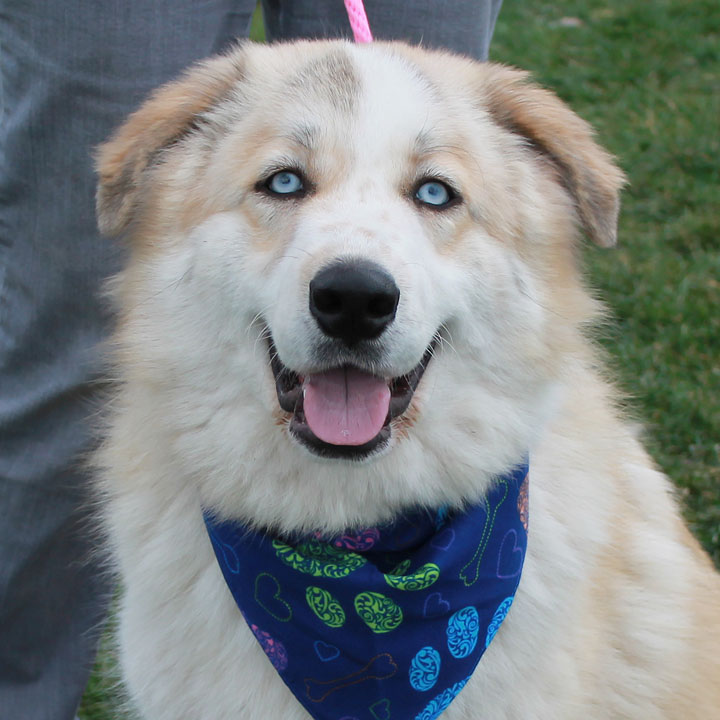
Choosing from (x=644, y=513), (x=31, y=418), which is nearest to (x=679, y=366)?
(x=644, y=513)

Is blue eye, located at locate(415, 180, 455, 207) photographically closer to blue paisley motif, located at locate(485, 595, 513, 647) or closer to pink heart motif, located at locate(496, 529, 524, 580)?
pink heart motif, located at locate(496, 529, 524, 580)

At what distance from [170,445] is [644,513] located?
1332mm

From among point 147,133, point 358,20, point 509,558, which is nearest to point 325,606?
point 509,558

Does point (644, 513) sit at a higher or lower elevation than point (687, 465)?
higher

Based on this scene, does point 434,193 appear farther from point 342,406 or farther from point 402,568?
point 402,568

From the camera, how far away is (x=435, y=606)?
95.3 inches

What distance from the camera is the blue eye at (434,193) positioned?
2412 millimetres

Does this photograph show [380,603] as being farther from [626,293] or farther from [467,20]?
[626,293]

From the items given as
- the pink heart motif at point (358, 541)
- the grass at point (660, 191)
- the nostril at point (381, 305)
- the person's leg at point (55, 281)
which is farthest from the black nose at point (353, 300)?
the grass at point (660, 191)

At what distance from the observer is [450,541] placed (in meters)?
2.46

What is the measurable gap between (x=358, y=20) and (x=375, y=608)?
4.98 feet

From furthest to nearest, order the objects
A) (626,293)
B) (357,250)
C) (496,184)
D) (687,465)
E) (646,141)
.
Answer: (646,141)
(626,293)
(687,465)
(496,184)
(357,250)

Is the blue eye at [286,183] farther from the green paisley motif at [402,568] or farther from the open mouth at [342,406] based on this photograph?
the green paisley motif at [402,568]

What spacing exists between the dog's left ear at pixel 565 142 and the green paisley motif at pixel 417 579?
94 cm
